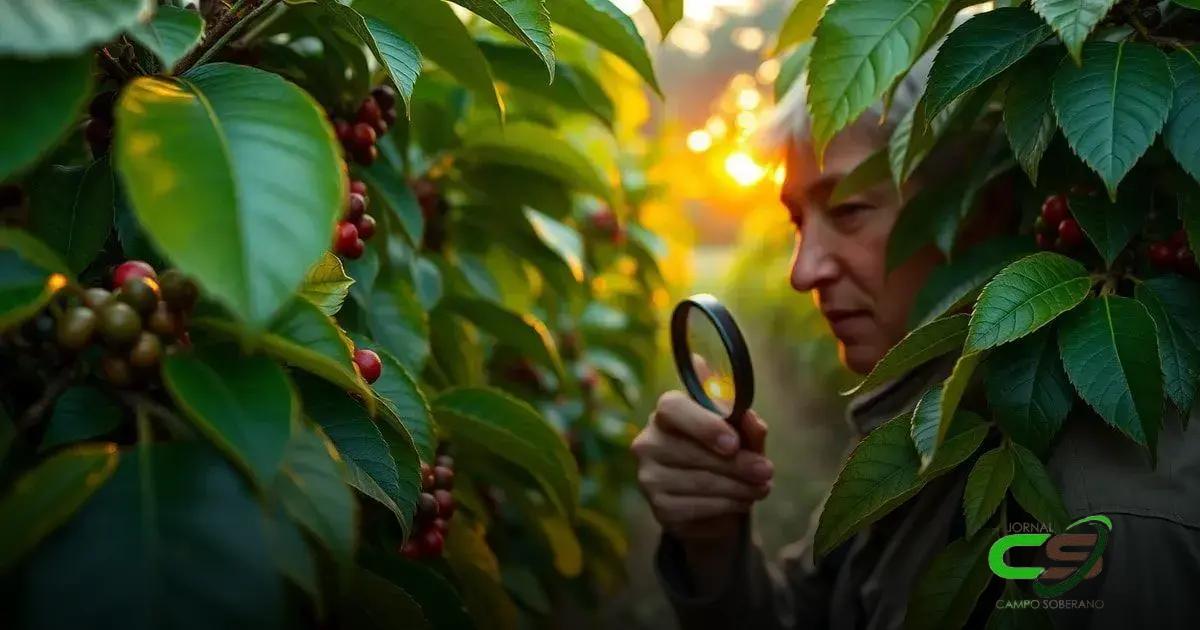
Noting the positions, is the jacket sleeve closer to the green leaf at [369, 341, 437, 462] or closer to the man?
the man

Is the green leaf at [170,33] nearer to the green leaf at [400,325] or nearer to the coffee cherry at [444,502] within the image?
the green leaf at [400,325]

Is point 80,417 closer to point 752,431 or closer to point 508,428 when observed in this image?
point 508,428

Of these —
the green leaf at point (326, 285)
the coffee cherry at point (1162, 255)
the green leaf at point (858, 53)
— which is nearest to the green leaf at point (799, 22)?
the green leaf at point (858, 53)

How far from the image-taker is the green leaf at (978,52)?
2.54ft

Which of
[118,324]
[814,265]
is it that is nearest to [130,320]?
[118,324]

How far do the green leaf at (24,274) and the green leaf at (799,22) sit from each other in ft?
2.67

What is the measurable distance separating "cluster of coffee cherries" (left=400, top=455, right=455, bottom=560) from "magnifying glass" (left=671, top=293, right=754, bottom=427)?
1.19 feet

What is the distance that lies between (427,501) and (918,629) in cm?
49

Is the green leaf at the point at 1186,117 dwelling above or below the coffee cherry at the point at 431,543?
above

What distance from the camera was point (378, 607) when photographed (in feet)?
2.19

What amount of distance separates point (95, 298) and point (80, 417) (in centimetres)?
8

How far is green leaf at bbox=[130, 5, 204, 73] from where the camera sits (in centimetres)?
53

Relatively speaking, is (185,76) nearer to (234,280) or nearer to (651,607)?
(234,280)

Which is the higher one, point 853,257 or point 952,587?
point 853,257
